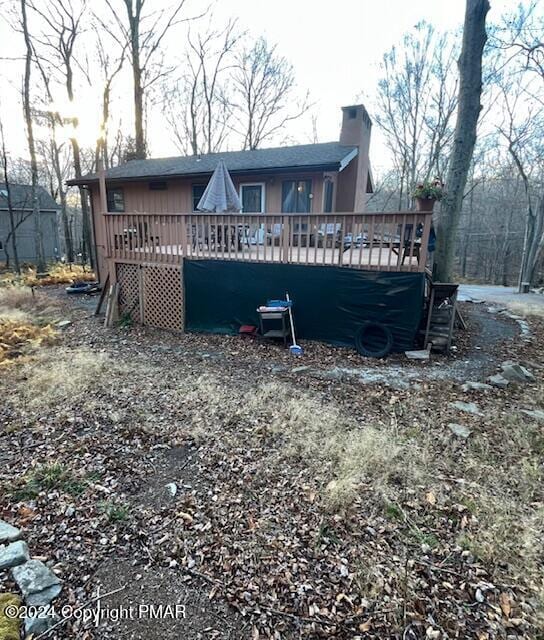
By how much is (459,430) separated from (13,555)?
3909mm

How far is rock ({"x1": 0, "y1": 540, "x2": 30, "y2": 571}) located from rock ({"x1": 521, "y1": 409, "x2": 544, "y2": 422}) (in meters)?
4.84

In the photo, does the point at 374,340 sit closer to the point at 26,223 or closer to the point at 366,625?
the point at 366,625

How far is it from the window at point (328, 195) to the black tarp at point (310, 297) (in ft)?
13.7

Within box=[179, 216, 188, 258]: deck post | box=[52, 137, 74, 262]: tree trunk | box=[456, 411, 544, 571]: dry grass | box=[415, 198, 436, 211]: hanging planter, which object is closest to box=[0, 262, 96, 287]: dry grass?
box=[52, 137, 74, 262]: tree trunk

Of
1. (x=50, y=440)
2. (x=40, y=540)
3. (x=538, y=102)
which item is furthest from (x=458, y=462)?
(x=538, y=102)

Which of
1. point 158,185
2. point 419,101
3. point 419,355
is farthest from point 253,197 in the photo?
point 419,101

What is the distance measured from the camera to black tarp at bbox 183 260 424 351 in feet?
19.7

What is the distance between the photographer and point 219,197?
7.70 metres

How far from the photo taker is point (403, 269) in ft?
19.2

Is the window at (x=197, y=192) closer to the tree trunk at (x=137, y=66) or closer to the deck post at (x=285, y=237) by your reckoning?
the deck post at (x=285, y=237)

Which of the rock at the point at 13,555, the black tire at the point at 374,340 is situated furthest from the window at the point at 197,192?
the rock at the point at 13,555

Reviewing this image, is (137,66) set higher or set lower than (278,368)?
higher

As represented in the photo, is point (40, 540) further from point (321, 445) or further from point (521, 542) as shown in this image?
point (521, 542)

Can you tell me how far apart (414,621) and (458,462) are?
1657 millimetres
